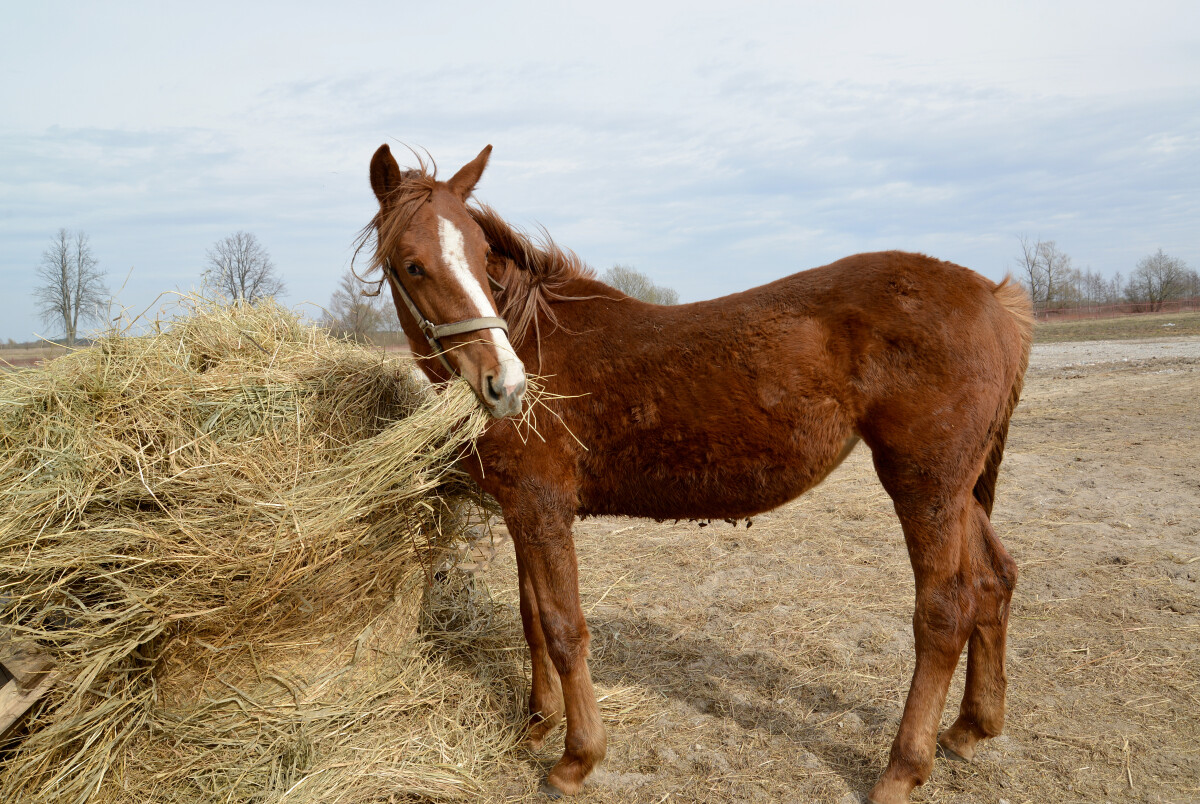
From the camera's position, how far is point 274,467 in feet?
9.43

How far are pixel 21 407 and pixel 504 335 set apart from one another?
217 cm

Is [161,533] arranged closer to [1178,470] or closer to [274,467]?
[274,467]

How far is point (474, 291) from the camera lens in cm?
273

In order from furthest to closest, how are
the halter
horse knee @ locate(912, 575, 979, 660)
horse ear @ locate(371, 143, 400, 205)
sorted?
horse ear @ locate(371, 143, 400, 205)
horse knee @ locate(912, 575, 979, 660)
the halter

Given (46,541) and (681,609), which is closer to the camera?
(46,541)

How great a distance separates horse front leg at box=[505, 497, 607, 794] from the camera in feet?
9.68

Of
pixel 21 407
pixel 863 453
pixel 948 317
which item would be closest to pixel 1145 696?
pixel 948 317

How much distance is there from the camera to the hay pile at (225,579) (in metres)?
2.56

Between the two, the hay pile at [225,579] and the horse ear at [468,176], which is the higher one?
the horse ear at [468,176]

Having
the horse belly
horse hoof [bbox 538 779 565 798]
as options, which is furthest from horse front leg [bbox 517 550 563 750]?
the horse belly

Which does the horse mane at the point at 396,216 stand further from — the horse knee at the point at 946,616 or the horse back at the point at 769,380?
the horse knee at the point at 946,616

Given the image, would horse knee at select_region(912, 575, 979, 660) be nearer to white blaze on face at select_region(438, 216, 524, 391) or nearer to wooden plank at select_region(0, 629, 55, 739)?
white blaze on face at select_region(438, 216, 524, 391)

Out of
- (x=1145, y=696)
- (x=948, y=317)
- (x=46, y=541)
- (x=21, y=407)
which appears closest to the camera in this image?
(x=46, y=541)

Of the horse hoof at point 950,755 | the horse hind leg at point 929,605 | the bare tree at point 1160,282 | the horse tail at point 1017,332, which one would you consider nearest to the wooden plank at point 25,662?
the horse hind leg at point 929,605
